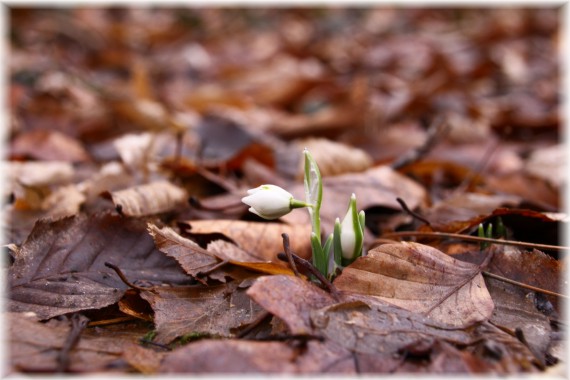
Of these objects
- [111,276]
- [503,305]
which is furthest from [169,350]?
[503,305]

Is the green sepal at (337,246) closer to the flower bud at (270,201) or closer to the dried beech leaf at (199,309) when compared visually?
the flower bud at (270,201)

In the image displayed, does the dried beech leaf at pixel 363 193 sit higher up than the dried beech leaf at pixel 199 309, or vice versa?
the dried beech leaf at pixel 363 193

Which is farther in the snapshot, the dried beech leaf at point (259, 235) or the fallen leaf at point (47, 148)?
the fallen leaf at point (47, 148)

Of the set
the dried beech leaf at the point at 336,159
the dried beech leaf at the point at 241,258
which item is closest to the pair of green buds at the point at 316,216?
the dried beech leaf at the point at 241,258

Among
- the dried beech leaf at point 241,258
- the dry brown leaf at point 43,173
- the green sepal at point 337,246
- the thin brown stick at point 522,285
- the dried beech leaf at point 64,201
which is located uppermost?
the dry brown leaf at point 43,173

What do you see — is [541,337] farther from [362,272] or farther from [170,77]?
[170,77]

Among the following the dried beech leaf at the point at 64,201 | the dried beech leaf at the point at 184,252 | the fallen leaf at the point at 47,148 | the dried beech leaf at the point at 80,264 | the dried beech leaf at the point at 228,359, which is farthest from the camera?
the fallen leaf at the point at 47,148
